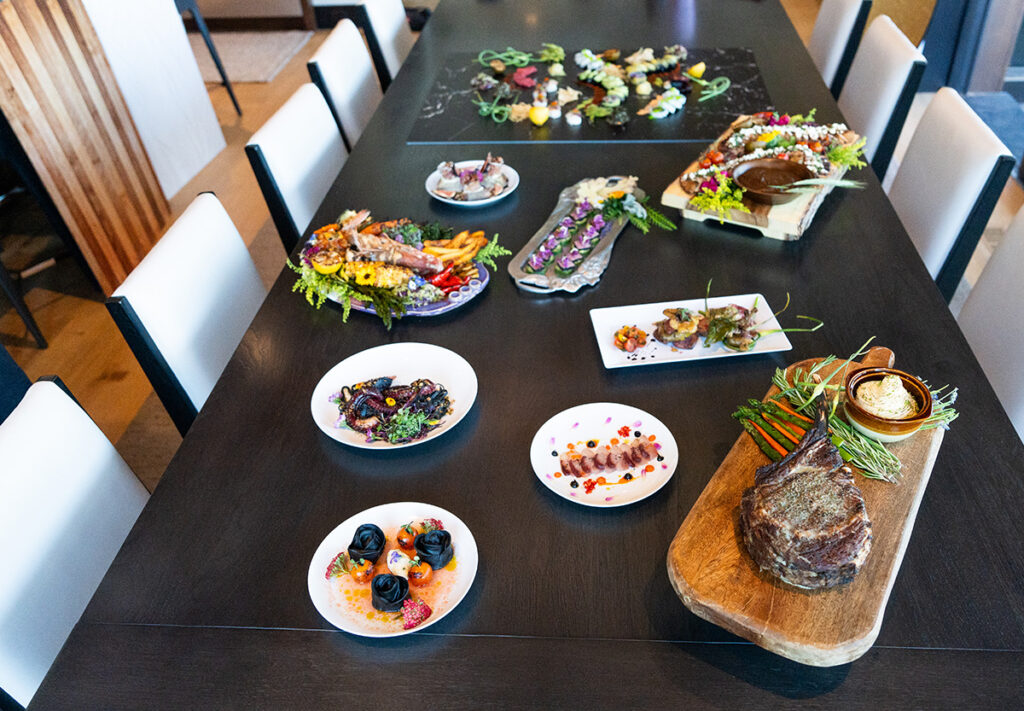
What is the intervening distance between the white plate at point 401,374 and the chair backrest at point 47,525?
418mm

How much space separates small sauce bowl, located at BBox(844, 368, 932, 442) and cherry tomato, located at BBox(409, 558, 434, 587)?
707mm

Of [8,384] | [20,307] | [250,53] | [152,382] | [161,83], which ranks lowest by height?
[250,53]

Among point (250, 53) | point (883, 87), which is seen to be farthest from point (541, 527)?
point (250, 53)

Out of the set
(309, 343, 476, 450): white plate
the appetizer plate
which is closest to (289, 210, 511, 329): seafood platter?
the appetizer plate

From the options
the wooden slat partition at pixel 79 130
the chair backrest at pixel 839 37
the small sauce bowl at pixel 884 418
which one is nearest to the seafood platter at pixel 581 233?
the small sauce bowl at pixel 884 418

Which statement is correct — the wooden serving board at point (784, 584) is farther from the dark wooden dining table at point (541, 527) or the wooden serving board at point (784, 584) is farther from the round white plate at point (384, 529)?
the round white plate at point (384, 529)

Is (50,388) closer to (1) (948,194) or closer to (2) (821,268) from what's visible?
(2) (821,268)

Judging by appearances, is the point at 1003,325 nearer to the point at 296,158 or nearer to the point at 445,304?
the point at 445,304

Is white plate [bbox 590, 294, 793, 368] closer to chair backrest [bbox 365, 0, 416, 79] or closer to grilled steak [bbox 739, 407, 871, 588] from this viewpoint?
grilled steak [bbox 739, 407, 871, 588]

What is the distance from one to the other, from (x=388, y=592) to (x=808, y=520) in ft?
1.92

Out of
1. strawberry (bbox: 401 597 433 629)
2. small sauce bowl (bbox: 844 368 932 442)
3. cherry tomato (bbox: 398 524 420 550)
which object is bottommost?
strawberry (bbox: 401 597 433 629)

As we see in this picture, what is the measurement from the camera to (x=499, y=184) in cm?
202

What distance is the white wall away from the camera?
3.16 meters

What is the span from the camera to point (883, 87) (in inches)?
92.2
